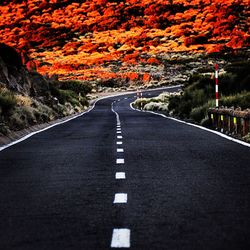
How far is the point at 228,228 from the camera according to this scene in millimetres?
6004

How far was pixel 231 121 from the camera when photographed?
19.4 meters

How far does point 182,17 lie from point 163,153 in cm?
17610

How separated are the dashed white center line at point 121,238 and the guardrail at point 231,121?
1135 cm

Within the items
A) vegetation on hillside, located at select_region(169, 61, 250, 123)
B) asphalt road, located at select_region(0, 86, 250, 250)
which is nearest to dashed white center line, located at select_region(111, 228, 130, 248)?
asphalt road, located at select_region(0, 86, 250, 250)

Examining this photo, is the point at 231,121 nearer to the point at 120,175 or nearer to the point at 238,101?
the point at 238,101

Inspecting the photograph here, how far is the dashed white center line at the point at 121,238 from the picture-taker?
212 inches

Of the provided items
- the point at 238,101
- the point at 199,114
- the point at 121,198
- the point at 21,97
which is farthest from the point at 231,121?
the point at 21,97

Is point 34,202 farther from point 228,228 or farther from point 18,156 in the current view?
point 18,156

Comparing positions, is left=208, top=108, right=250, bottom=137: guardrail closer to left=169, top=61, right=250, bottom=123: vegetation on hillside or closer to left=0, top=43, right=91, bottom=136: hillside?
left=169, top=61, right=250, bottom=123: vegetation on hillside

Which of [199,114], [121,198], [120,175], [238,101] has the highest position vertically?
[121,198]

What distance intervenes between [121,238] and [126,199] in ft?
6.94

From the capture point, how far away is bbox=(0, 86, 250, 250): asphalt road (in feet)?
18.6

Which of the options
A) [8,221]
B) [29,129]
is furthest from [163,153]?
[29,129]

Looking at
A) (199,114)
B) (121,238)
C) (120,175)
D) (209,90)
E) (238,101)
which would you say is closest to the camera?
(121,238)
